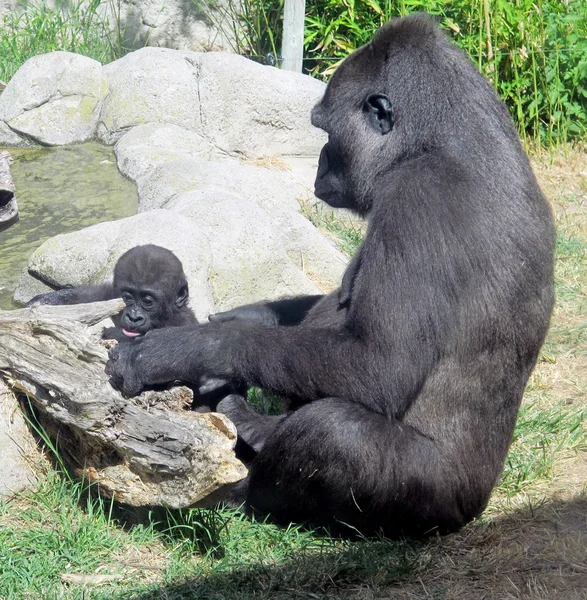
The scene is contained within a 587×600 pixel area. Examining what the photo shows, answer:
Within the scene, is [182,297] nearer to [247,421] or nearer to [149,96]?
[247,421]

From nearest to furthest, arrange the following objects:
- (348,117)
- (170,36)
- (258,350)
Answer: (258,350)
(348,117)
(170,36)

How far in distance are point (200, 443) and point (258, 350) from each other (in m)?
0.47

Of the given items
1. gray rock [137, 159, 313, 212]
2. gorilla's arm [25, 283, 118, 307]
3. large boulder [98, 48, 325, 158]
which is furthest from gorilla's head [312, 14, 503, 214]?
large boulder [98, 48, 325, 158]

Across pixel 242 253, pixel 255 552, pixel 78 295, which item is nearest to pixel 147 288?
pixel 78 295

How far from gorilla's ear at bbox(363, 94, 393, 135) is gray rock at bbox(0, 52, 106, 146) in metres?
5.05

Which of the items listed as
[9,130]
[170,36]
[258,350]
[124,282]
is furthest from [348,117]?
[170,36]

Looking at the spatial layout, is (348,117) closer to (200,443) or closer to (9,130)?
(200,443)

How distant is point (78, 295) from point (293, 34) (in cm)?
504

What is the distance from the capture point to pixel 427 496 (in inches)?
140

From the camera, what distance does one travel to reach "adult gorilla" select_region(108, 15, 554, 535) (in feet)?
10.8

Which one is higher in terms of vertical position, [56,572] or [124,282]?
[124,282]

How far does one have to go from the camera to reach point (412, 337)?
10.7 feet

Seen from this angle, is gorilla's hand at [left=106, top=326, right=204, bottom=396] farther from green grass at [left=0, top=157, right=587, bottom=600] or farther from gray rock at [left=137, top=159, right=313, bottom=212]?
gray rock at [left=137, top=159, right=313, bottom=212]

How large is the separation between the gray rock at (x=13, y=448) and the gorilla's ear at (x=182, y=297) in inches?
43.4
